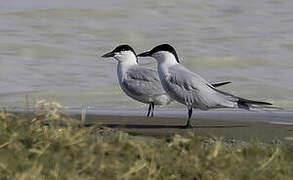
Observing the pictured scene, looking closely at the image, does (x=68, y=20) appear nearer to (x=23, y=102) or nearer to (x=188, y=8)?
(x=188, y=8)

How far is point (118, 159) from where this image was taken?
18.0 ft

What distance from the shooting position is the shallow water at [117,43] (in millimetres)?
14188

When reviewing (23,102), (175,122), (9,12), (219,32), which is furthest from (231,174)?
(9,12)

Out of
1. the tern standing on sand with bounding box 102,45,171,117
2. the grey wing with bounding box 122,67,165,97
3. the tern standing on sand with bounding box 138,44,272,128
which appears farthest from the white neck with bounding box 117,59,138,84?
the tern standing on sand with bounding box 138,44,272,128

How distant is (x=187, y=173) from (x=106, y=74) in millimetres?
10501

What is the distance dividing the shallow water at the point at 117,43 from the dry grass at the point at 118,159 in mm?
6752

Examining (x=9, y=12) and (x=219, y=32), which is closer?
(x=219, y=32)

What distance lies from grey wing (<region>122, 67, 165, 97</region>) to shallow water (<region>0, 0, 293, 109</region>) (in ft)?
6.15

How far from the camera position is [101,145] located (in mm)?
5570

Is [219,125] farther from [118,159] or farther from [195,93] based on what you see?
[118,159]

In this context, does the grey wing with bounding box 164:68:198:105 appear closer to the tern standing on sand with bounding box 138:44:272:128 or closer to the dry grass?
the tern standing on sand with bounding box 138:44:272:128

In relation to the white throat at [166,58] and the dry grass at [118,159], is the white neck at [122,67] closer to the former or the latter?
the white throat at [166,58]

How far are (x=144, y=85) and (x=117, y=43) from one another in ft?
26.3

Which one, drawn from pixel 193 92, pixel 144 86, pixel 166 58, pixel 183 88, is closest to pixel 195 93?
pixel 193 92
